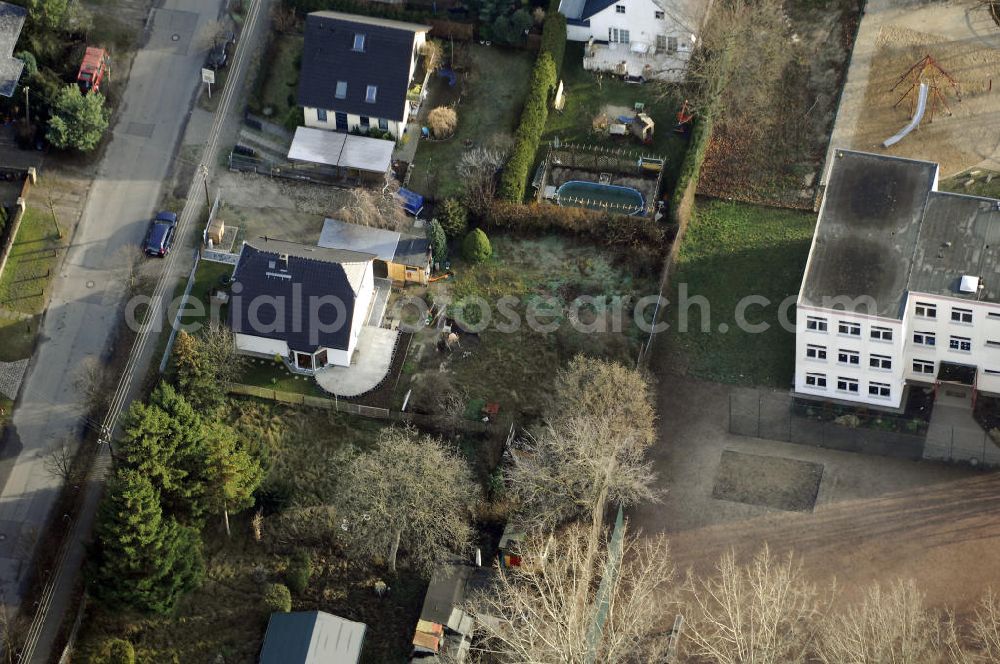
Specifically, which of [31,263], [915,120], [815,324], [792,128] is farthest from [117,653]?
[915,120]

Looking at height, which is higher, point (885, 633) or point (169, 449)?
point (169, 449)

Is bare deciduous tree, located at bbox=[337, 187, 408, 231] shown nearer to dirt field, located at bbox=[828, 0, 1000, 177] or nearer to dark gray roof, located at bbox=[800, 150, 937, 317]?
dark gray roof, located at bbox=[800, 150, 937, 317]

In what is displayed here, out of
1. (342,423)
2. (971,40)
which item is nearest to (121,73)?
(342,423)

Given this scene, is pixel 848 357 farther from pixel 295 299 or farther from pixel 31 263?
pixel 31 263

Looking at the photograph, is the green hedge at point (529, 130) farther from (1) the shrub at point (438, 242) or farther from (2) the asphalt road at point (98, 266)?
(2) the asphalt road at point (98, 266)

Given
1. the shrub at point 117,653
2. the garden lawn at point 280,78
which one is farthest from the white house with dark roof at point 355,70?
the shrub at point 117,653
